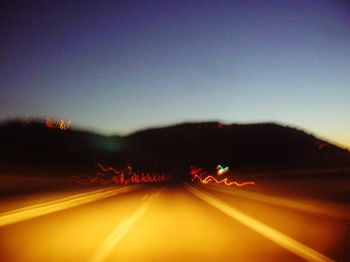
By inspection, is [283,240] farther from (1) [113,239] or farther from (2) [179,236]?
(1) [113,239]

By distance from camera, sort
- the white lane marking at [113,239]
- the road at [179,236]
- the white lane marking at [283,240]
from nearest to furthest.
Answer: the white lane marking at [283,240] → the white lane marking at [113,239] → the road at [179,236]

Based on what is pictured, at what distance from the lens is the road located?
28.3 feet

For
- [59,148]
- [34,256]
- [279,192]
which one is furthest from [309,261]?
[59,148]

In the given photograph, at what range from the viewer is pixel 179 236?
441 inches

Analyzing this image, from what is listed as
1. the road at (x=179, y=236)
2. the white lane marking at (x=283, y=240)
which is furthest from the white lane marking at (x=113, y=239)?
the white lane marking at (x=283, y=240)

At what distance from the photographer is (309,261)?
791 cm

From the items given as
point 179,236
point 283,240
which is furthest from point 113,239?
point 283,240

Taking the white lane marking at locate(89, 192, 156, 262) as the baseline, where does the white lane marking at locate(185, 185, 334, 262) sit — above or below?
below

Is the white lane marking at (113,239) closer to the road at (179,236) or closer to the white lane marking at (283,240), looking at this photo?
the road at (179,236)

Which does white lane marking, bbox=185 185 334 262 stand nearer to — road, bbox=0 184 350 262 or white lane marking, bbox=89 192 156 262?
road, bbox=0 184 350 262

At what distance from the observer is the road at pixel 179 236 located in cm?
862

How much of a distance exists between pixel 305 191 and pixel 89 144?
16555 centimetres

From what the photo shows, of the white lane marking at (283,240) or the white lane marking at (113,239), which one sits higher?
the white lane marking at (113,239)

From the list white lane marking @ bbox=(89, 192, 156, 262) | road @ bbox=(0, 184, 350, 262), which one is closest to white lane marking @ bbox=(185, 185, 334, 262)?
road @ bbox=(0, 184, 350, 262)
